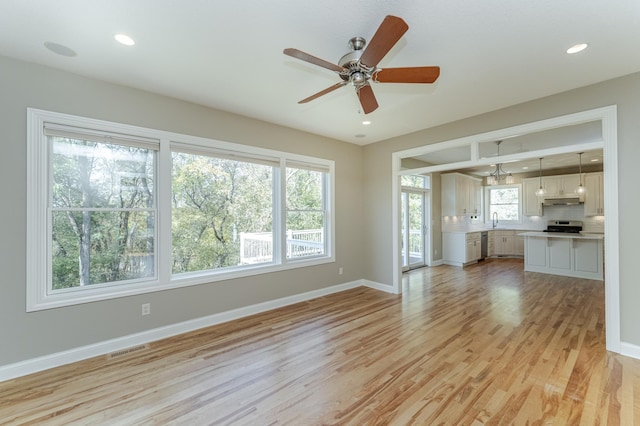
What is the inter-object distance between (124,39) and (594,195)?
10.0 meters

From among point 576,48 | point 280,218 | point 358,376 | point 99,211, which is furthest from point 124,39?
point 576,48

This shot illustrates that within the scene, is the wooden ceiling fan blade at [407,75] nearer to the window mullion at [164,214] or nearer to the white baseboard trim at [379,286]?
the window mullion at [164,214]

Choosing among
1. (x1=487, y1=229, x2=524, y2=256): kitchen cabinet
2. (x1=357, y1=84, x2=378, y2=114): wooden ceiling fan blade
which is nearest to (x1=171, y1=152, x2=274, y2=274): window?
(x1=357, y1=84, x2=378, y2=114): wooden ceiling fan blade

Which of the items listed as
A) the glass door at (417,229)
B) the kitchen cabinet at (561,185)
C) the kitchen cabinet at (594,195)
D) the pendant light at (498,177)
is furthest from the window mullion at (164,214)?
the kitchen cabinet at (594,195)

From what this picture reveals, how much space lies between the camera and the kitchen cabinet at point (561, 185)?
7.45 metres

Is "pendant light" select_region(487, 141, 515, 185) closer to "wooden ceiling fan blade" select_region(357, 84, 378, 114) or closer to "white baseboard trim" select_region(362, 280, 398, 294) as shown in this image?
"white baseboard trim" select_region(362, 280, 398, 294)

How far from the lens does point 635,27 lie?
2105 millimetres

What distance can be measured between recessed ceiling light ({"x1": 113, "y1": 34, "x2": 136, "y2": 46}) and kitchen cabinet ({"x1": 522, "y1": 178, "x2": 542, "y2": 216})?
9936mm

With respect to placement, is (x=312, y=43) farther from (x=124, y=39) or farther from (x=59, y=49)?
(x=59, y=49)

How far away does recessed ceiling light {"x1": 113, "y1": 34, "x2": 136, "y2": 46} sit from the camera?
2.19m

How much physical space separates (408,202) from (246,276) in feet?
14.6

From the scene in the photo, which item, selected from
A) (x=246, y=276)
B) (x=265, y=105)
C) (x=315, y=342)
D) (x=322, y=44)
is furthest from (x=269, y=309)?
(x=322, y=44)

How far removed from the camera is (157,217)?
10.7 ft

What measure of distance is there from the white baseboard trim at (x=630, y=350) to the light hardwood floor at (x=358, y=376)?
0.11m
